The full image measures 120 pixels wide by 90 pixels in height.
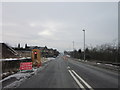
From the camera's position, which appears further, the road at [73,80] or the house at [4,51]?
the house at [4,51]

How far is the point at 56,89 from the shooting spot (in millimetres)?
7477

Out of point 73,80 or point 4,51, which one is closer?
point 73,80

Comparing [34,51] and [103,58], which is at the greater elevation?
[34,51]

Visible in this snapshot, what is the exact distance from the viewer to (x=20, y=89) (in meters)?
7.45

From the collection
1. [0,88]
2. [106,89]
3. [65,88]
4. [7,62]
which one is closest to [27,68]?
[7,62]

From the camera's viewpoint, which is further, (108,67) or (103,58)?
(103,58)

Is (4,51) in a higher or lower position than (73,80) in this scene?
higher

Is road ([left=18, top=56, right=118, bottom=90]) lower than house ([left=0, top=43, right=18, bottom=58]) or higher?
lower

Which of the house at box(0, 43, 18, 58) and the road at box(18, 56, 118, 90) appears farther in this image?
the house at box(0, 43, 18, 58)

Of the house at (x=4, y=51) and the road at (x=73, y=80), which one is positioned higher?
the house at (x=4, y=51)

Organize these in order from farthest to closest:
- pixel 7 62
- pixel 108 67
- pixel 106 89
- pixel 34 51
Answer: pixel 34 51
pixel 108 67
pixel 7 62
pixel 106 89

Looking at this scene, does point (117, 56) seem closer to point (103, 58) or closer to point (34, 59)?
point (103, 58)

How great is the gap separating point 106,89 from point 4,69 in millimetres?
10416


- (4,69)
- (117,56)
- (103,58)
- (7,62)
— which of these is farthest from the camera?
(103,58)
